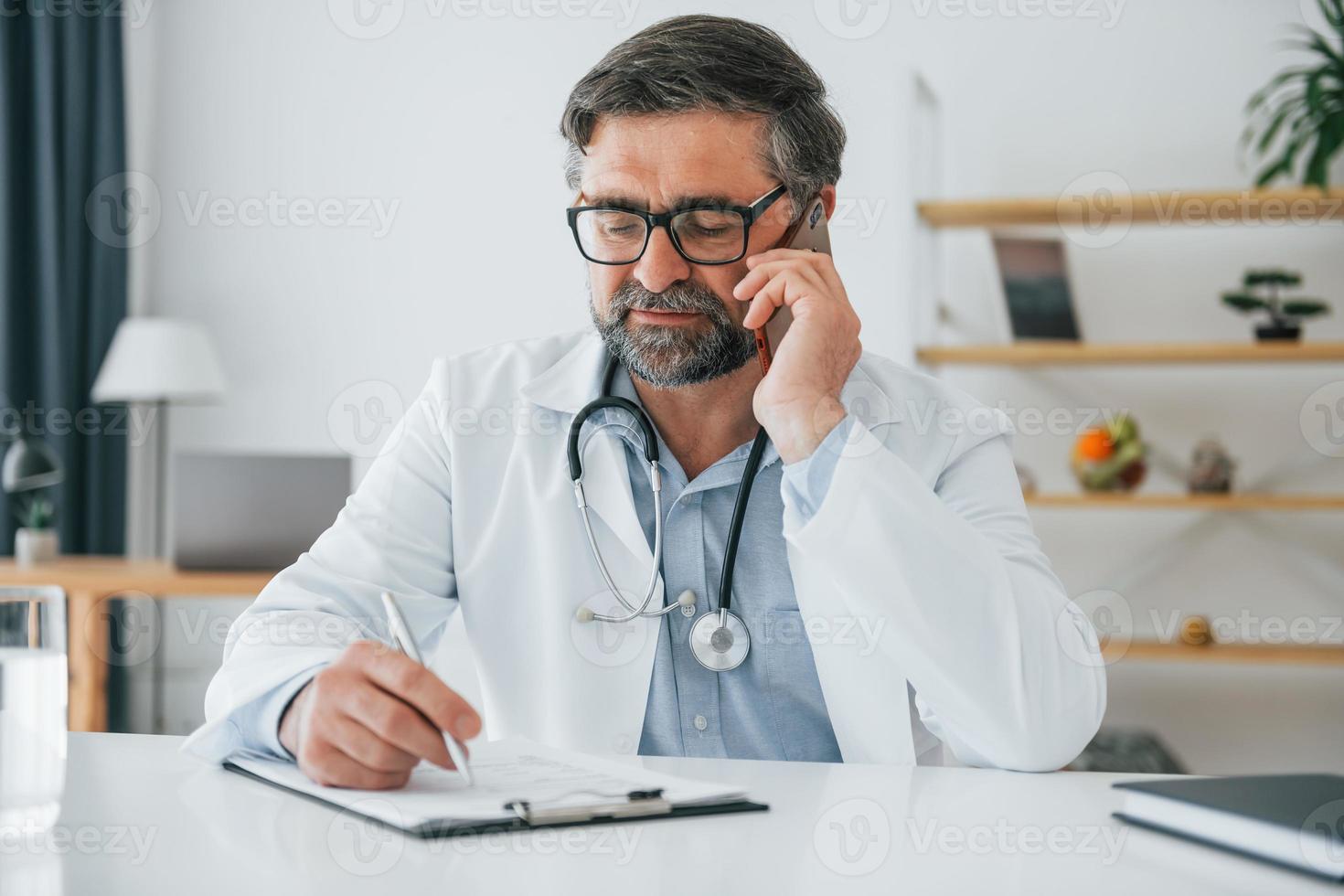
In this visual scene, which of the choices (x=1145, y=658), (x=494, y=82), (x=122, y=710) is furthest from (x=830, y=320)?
(x=122, y=710)

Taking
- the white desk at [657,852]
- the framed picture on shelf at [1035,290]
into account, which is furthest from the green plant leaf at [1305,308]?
the white desk at [657,852]

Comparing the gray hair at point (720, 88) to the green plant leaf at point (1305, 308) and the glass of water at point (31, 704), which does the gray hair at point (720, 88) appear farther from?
the green plant leaf at point (1305, 308)

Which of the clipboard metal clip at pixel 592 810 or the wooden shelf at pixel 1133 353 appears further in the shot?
the wooden shelf at pixel 1133 353

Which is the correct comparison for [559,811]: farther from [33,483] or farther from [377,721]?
[33,483]

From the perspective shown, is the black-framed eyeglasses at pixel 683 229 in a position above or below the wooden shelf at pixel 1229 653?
above

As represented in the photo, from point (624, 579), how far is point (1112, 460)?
7.47ft

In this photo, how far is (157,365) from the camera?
12.5 feet

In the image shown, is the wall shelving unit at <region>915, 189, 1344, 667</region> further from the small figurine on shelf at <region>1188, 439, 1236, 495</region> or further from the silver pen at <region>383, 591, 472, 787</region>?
the silver pen at <region>383, 591, 472, 787</region>

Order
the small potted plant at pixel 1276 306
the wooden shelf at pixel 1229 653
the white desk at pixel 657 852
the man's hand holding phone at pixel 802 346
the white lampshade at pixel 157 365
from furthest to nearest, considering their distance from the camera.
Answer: the white lampshade at pixel 157 365, the small potted plant at pixel 1276 306, the wooden shelf at pixel 1229 653, the man's hand holding phone at pixel 802 346, the white desk at pixel 657 852

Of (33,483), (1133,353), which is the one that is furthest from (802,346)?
(33,483)

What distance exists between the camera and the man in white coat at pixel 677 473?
1.39 meters

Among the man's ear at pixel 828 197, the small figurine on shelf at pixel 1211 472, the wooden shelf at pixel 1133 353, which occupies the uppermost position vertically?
the man's ear at pixel 828 197

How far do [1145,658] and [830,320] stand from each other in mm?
2227

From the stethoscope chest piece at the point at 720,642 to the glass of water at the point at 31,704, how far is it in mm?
725
